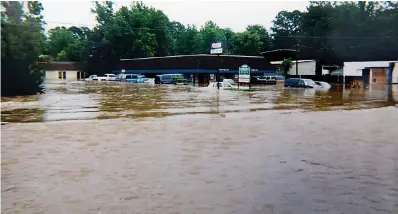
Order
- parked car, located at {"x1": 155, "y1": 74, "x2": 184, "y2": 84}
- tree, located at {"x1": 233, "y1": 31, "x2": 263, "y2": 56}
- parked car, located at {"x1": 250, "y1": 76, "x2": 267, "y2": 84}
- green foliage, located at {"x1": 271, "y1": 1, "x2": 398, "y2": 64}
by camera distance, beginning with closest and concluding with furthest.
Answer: green foliage, located at {"x1": 271, "y1": 1, "x2": 398, "y2": 64}
parked car, located at {"x1": 155, "y1": 74, "x2": 184, "y2": 84}
parked car, located at {"x1": 250, "y1": 76, "x2": 267, "y2": 84}
tree, located at {"x1": 233, "y1": 31, "x2": 263, "y2": 56}

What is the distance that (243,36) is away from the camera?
7350 cm

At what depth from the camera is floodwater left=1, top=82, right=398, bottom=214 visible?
622cm

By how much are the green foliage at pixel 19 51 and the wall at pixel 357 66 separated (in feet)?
130

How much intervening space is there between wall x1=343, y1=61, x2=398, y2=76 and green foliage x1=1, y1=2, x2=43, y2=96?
39533 millimetres

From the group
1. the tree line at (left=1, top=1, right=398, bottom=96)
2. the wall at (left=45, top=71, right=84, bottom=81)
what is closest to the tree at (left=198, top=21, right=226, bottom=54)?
the tree line at (left=1, top=1, right=398, bottom=96)

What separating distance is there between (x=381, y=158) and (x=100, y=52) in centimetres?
7520

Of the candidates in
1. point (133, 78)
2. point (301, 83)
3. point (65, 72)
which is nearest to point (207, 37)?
point (133, 78)

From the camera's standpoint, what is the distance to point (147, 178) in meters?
7.65

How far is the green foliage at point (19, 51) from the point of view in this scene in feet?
102

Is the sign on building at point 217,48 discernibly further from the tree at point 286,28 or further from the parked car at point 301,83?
the tree at point 286,28

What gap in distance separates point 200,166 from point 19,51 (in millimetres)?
29187

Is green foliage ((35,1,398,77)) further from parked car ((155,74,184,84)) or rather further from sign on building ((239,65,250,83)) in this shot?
sign on building ((239,65,250,83))

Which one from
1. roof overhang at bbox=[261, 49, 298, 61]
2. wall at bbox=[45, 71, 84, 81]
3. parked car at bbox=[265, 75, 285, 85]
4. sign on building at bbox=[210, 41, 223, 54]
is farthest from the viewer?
wall at bbox=[45, 71, 84, 81]

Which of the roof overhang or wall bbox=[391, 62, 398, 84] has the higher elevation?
the roof overhang
